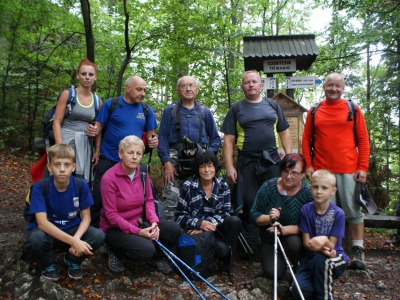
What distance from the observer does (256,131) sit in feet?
13.5

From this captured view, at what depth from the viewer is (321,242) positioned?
310cm

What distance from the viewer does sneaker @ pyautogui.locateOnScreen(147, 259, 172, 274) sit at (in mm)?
3711

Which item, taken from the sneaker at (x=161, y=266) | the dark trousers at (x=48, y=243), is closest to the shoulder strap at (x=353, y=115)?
the sneaker at (x=161, y=266)

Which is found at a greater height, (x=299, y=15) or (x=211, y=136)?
(x=299, y=15)

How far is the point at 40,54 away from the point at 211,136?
8388mm

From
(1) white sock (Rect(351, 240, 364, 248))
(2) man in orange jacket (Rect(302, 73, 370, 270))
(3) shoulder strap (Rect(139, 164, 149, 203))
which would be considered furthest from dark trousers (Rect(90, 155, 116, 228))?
(1) white sock (Rect(351, 240, 364, 248))

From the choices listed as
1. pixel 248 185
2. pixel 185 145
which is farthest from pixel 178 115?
pixel 248 185

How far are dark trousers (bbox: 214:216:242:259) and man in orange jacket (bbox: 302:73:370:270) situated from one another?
115cm

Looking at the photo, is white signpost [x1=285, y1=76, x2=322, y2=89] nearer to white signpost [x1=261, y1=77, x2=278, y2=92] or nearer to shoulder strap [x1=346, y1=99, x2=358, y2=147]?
white signpost [x1=261, y1=77, x2=278, y2=92]

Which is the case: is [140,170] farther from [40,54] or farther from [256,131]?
[40,54]

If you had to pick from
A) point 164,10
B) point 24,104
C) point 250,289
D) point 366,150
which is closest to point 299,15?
point 164,10

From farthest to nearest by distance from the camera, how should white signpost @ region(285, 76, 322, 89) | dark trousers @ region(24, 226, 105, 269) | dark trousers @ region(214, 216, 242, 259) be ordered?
white signpost @ region(285, 76, 322, 89) < dark trousers @ region(214, 216, 242, 259) < dark trousers @ region(24, 226, 105, 269)

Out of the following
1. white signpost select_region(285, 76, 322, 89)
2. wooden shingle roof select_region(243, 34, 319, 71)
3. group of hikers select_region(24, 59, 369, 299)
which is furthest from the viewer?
white signpost select_region(285, 76, 322, 89)

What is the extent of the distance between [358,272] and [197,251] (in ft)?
6.29
